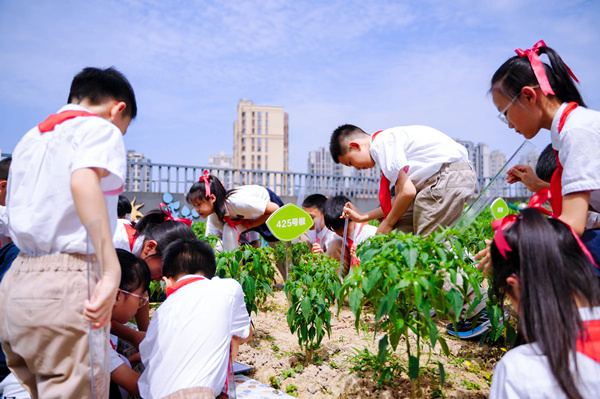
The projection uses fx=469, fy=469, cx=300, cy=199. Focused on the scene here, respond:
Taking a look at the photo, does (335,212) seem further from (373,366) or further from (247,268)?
(373,366)

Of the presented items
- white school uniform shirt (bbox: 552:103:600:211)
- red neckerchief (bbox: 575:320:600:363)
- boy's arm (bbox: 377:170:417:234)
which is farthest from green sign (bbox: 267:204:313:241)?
red neckerchief (bbox: 575:320:600:363)

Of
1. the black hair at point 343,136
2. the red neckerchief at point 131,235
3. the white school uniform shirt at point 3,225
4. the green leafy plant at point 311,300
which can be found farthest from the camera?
the white school uniform shirt at point 3,225

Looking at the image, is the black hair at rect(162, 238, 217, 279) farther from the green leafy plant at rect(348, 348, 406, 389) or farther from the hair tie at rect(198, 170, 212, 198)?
the hair tie at rect(198, 170, 212, 198)

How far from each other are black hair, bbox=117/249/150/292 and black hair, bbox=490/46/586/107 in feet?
5.70

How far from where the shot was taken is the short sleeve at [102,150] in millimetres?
1404

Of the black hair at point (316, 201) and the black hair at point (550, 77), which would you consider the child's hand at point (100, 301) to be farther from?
the black hair at point (316, 201)

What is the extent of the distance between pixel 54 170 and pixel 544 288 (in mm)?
1452

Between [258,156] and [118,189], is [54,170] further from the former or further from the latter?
[258,156]

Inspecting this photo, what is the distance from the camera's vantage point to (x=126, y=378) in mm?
2027

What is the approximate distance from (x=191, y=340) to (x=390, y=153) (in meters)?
1.49

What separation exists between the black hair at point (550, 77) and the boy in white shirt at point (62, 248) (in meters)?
1.40

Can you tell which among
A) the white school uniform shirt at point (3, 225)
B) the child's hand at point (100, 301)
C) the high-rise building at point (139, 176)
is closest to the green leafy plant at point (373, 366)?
the child's hand at point (100, 301)

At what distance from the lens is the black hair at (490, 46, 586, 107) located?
168 centimetres

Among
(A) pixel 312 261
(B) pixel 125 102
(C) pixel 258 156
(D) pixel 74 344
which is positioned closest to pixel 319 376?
(A) pixel 312 261
